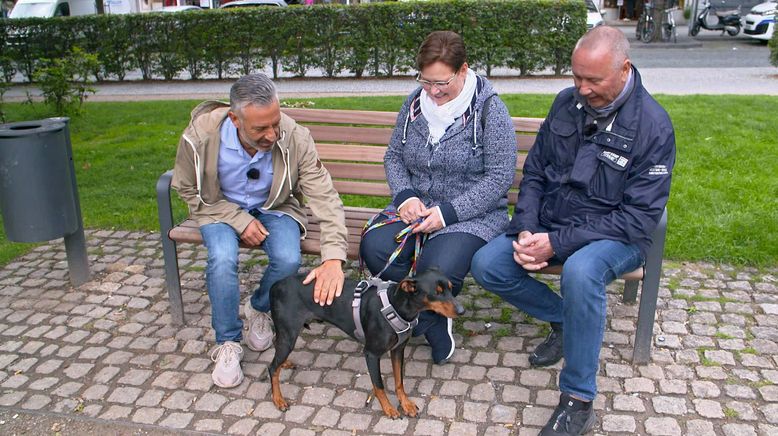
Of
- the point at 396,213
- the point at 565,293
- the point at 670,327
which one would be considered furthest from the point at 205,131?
the point at 670,327

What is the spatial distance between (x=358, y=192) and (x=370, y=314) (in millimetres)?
1475

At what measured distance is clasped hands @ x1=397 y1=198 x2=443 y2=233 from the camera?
3.94m

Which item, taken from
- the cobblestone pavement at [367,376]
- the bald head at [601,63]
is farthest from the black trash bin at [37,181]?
the bald head at [601,63]

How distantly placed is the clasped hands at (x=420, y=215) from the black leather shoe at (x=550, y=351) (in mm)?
857

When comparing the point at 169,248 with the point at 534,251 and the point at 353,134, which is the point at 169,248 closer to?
the point at 353,134

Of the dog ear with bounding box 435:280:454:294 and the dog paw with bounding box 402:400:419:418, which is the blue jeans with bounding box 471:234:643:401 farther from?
the dog paw with bounding box 402:400:419:418

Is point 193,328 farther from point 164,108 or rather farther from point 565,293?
point 164,108

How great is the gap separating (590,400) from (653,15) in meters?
20.8

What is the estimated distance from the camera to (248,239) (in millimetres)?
4109

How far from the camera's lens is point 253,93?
12.0ft

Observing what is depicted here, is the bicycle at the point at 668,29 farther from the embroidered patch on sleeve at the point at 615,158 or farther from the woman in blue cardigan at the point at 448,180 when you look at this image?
the embroidered patch on sleeve at the point at 615,158

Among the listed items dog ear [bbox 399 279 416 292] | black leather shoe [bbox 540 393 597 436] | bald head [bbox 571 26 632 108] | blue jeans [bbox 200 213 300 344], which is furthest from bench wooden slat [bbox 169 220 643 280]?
bald head [bbox 571 26 632 108]

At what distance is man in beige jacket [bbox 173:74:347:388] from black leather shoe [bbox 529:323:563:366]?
1.17 metres

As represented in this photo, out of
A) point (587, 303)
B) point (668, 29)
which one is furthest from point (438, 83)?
point (668, 29)
